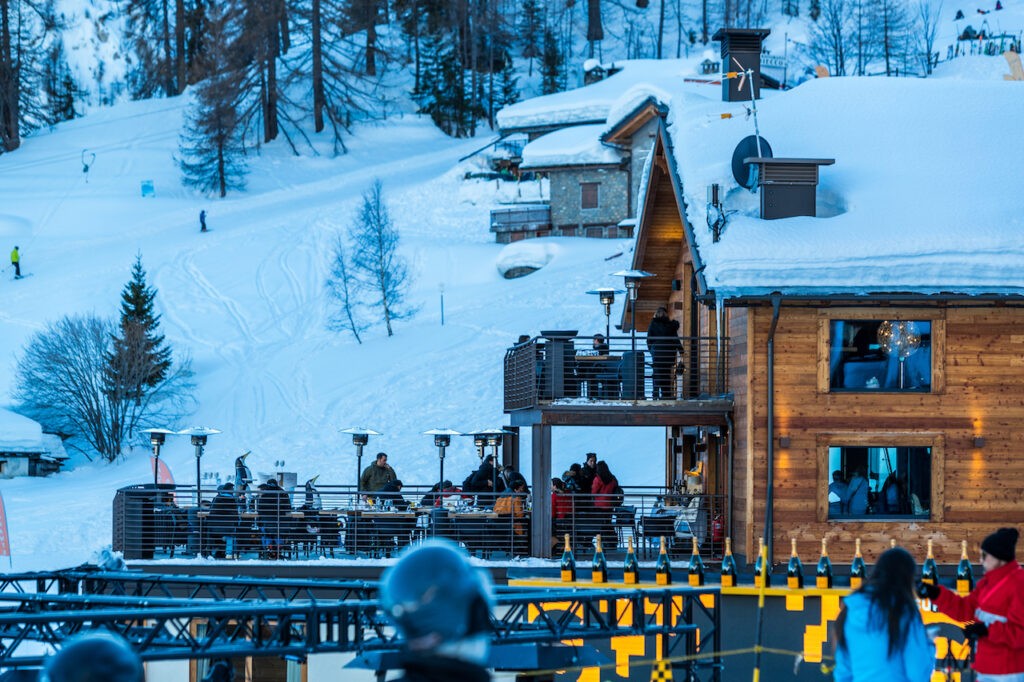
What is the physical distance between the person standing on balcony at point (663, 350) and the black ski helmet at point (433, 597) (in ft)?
56.4

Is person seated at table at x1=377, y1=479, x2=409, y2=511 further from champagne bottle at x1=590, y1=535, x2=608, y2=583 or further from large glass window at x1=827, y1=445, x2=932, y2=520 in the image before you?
large glass window at x1=827, y1=445, x2=932, y2=520

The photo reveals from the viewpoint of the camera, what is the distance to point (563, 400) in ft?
65.5

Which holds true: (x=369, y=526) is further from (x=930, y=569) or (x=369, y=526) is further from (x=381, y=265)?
(x=381, y=265)

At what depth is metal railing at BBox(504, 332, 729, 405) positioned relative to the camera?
65.8 feet

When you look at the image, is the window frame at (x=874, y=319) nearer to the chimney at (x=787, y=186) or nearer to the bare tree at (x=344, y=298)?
the chimney at (x=787, y=186)

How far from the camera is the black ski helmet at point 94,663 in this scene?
149 inches

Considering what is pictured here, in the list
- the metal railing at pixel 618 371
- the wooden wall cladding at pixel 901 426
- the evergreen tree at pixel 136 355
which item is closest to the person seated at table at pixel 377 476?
the metal railing at pixel 618 371

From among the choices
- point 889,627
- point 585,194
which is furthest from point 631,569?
point 585,194

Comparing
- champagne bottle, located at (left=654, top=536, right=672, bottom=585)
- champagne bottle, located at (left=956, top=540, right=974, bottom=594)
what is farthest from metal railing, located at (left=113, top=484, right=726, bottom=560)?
champagne bottle, located at (left=956, top=540, right=974, bottom=594)

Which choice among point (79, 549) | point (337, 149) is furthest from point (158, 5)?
point (79, 549)

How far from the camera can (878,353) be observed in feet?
62.7

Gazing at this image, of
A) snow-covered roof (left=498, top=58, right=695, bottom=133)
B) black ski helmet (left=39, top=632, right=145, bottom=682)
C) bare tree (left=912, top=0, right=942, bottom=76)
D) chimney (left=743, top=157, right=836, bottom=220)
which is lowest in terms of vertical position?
black ski helmet (left=39, top=632, right=145, bottom=682)

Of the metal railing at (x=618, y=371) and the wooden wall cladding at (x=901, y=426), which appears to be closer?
the wooden wall cladding at (x=901, y=426)

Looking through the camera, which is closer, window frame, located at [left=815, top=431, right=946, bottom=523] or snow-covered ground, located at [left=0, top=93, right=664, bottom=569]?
window frame, located at [left=815, top=431, right=946, bottom=523]
